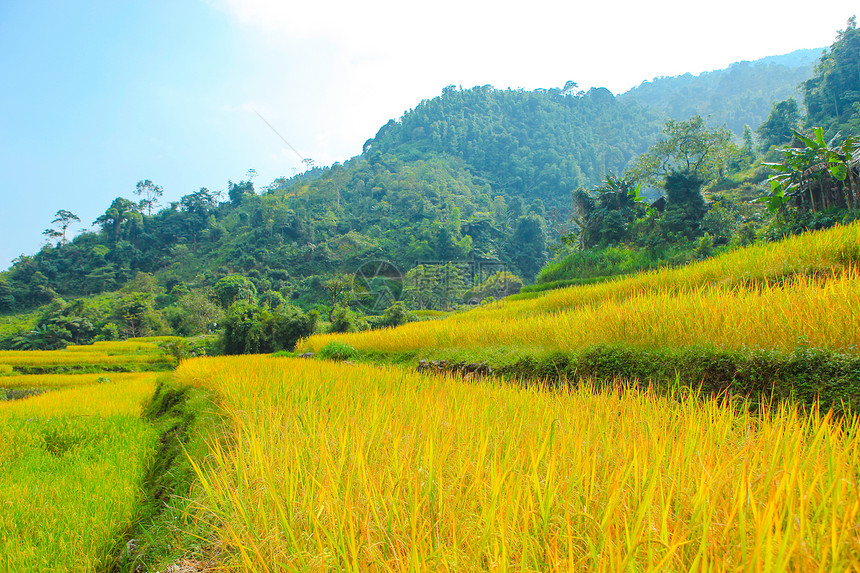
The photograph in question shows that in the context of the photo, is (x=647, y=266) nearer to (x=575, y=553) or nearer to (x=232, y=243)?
(x=575, y=553)

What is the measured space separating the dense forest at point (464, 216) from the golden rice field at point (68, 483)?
1023 centimetres

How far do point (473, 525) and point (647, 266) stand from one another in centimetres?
1743

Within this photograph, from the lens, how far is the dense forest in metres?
17.6

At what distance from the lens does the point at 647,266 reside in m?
16.0

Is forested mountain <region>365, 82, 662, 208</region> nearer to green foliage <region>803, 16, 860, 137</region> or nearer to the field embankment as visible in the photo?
green foliage <region>803, 16, 860, 137</region>

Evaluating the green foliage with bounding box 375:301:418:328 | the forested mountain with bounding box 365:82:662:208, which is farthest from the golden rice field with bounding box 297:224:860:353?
the forested mountain with bounding box 365:82:662:208

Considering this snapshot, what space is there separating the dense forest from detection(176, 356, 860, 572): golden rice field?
10.8 meters

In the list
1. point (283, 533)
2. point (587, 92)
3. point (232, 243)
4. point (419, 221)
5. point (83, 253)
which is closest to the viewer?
point (283, 533)

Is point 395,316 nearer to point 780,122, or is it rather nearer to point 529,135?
point 780,122

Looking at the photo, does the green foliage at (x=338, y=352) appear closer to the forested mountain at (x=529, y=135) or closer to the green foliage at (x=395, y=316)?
the green foliage at (x=395, y=316)

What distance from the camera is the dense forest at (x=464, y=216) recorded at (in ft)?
57.8

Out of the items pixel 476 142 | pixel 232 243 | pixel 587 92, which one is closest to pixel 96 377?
pixel 232 243
